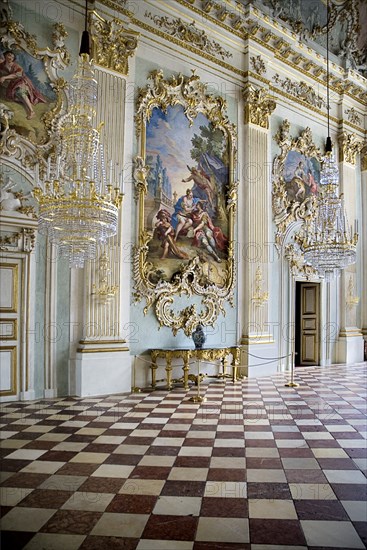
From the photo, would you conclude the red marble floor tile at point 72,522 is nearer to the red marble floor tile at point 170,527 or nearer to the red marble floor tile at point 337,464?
the red marble floor tile at point 170,527

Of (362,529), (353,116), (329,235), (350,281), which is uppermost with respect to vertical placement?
(353,116)

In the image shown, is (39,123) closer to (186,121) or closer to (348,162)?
(186,121)

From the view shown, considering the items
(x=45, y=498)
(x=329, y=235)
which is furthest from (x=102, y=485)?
(x=329, y=235)

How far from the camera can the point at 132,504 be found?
3.71 m

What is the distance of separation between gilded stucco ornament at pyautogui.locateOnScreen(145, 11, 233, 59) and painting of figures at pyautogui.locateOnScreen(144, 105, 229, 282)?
156 centimetres

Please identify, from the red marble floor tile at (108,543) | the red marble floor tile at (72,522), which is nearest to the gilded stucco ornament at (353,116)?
the red marble floor tile at (72,522)

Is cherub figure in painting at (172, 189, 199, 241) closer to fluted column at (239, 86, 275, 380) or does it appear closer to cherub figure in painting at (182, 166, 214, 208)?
cherub figure in painting at (182, 166, 214, 208)

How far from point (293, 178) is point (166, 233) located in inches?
196

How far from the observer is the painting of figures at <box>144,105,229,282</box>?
32.1 feet

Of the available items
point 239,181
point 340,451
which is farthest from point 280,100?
point 340,451

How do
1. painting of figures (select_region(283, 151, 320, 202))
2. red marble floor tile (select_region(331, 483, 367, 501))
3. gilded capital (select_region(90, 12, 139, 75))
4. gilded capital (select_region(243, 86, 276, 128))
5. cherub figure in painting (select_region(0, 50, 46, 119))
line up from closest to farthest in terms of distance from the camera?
red marble floor tile (select_region(331, 483, 367, 501)) → cherub figure in painting (select_region(0, 50, 46, 119)) → gilded capital (select_region(90, 12, 139, 75)) → gilded capital (select_region(243, 86, 276, 128)) → painting of figures (select_region(283, 151, 320, 202))

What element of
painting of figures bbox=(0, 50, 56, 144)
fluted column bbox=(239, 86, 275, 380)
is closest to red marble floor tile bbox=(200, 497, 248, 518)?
painting of figures bbox=(0, 50, 56, 144)

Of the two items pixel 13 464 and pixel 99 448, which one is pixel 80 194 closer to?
pixel 99 448

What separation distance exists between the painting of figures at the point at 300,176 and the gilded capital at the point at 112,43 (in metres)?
5.44
